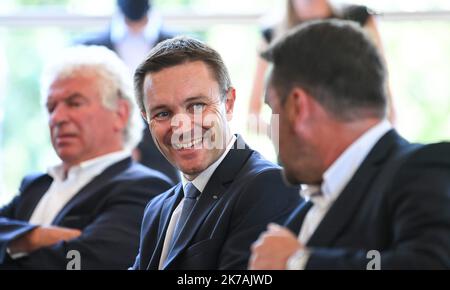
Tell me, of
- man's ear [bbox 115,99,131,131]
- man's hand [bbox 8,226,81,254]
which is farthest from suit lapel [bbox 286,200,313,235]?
man's ear [bbox 115,99,131,131]

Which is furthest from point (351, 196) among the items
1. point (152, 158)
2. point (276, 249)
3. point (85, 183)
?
point (152, 158)

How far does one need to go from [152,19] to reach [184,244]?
2111mm

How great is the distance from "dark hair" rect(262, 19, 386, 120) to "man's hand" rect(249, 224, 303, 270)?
310 mm

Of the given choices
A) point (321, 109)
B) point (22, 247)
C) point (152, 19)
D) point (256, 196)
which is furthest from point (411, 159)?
point (152, 19)

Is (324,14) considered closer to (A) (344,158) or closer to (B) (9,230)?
(B) (9,230)

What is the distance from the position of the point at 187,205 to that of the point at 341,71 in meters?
0.92

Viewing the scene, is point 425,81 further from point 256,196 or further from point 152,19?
point 256,196

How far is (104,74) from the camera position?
3.80 m

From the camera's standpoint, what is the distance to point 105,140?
379 cm

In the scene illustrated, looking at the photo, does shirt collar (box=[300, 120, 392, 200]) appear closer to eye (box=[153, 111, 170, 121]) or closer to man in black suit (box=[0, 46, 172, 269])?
eye (box=[153, 111, 170, 121])

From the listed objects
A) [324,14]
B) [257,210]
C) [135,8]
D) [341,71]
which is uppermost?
[135,8]

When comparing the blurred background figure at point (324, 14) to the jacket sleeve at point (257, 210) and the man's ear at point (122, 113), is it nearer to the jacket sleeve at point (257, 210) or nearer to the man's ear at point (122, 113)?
the man's ear at point (122, 113)

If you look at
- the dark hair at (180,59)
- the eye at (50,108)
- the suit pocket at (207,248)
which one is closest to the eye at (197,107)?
the dark hair at (180,59)

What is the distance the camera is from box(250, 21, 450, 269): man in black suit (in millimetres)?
1982
